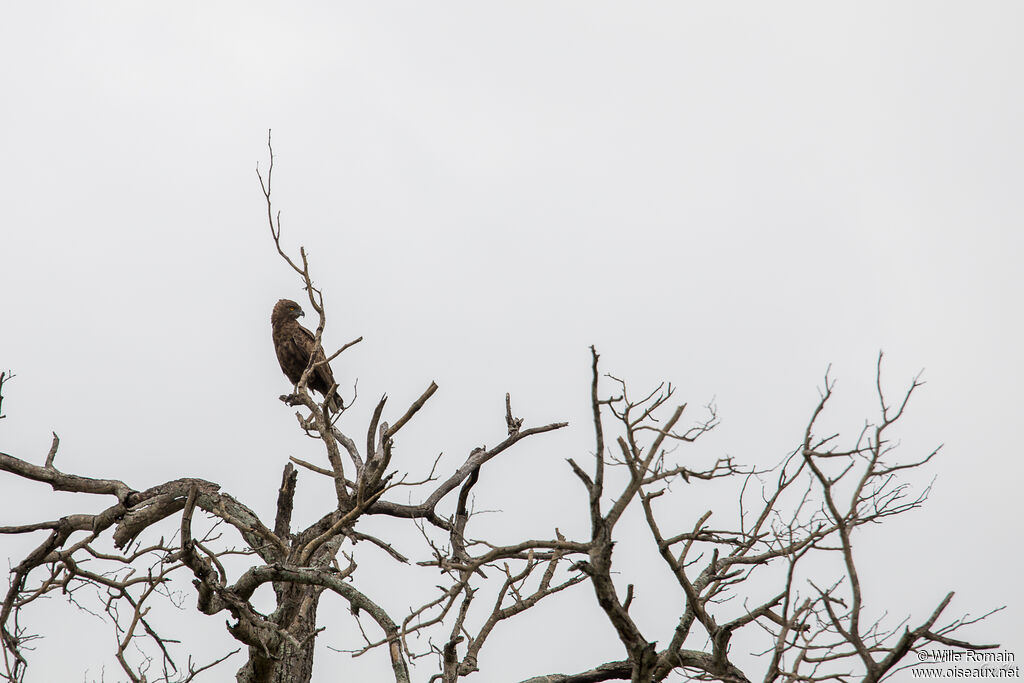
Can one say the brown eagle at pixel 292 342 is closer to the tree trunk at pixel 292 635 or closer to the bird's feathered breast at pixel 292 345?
the bird's feathered breast at pixel 292 345

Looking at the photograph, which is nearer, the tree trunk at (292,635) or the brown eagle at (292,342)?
the tree trunk at (292,635)

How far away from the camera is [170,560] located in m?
4.53

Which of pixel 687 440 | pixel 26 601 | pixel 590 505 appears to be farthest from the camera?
pixel 26 601

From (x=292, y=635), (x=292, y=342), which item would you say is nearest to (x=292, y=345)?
(x=292, y=342)

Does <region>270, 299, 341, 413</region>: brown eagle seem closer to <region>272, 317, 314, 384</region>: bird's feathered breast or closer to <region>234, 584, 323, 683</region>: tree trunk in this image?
<region>272, 317, 314, 384</region>: bird's feathered breast

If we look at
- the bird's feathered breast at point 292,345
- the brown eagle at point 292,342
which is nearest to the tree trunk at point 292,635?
the brown eagle at point 292,342

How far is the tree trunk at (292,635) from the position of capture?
5191 mm

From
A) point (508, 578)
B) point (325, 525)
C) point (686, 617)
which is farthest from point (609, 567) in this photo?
point (325, 525)

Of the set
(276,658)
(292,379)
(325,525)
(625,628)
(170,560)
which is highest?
(292,379)

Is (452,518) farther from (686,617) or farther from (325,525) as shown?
(686,617)

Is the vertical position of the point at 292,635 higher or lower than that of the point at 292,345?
lower

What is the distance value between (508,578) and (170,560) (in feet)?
6.28

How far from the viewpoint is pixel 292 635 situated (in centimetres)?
542

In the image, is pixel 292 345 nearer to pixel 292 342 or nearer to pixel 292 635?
pixel 292 342
